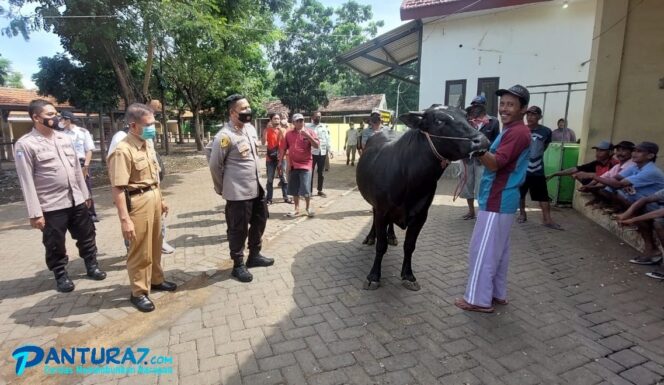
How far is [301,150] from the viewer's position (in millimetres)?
6461

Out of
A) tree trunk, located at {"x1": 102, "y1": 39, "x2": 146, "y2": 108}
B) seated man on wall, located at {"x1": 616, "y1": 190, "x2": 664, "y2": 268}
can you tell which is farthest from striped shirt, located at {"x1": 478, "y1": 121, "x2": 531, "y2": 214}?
tree trunk, located at {"x1": 102, "y1": 39, "x2": 146, "y2": 108}

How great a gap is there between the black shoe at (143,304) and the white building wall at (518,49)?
10.3m

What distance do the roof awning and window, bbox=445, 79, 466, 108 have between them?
3.94ft

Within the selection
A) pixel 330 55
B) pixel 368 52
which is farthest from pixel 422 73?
pixel 330 55

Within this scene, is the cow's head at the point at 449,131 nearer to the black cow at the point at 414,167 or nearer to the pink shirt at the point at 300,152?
the black cow at the point at 414,167

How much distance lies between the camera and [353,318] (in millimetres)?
3246

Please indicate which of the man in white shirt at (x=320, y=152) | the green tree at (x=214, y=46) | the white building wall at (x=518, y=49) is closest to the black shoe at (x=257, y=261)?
the man in white shirt at (x=320, y=152)

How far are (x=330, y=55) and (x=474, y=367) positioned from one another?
2667 centimetres

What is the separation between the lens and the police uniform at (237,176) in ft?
12.6

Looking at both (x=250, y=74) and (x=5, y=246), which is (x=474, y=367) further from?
(x=250, y=74)

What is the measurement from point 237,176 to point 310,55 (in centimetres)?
2465

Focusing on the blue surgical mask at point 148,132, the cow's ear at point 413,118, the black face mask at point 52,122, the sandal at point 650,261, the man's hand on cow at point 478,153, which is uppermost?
the cow's ear at point 413,118

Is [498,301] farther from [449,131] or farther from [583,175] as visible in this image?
[583,175]

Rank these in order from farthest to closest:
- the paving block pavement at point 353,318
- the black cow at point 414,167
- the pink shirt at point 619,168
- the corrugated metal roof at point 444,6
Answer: the corrugated metal roof at point 444,6 → the pink shirt at point 619,168 → the black cow at point 414,167 → the paving block pavement at point 353,318
